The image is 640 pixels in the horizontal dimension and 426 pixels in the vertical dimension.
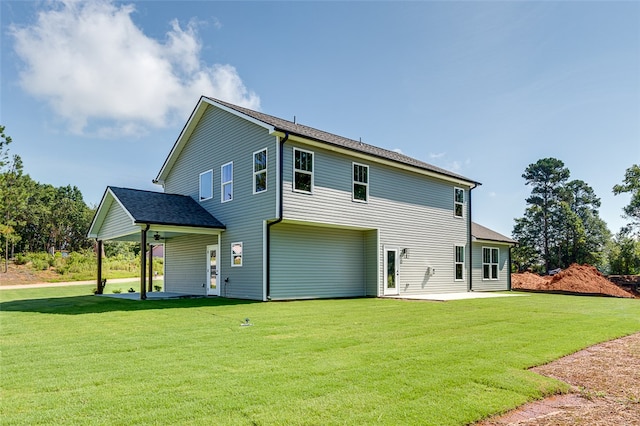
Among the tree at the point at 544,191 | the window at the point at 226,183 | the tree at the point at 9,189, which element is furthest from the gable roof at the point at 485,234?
the tree at the point at 9,189

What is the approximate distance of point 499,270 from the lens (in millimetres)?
22406

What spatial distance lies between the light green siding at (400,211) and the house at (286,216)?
4cm

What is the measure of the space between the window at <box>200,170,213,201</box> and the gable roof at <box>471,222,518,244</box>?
13.3 m

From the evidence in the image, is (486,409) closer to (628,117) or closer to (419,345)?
(419,345)

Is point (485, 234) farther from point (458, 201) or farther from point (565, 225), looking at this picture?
point (565, 225)

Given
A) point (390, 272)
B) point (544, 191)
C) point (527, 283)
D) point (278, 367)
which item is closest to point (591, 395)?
point (278, 367)

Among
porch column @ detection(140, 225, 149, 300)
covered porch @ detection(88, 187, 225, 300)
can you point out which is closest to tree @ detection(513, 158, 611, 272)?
covered porch @ detection(88, 187, 225, 300)

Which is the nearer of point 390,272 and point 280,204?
point 280,204

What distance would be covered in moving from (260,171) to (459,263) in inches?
454

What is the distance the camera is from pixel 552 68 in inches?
624

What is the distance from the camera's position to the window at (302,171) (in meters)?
13.6

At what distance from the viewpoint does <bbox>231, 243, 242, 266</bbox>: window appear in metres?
14.6

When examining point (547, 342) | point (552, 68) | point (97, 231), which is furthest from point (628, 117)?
point (97, 231)

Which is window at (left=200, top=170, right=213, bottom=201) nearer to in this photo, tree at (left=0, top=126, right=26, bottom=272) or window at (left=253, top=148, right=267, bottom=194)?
window at (left=253, top=148, right=267, bottom=194)
